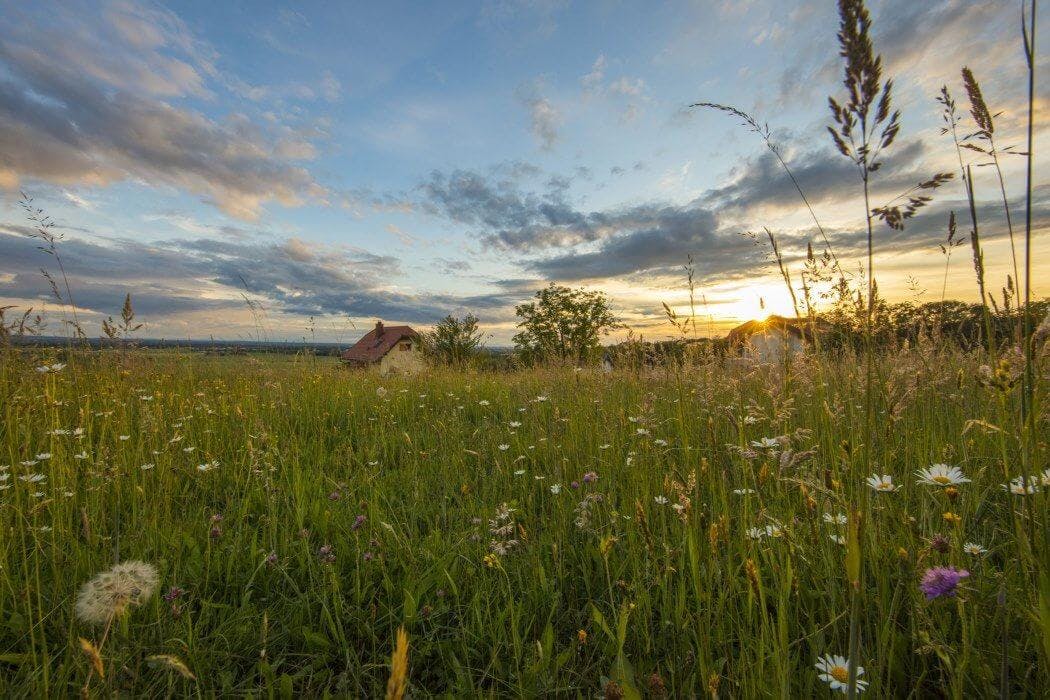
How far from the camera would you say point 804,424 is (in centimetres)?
399

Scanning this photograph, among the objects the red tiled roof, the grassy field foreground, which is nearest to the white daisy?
the grassy field foreground

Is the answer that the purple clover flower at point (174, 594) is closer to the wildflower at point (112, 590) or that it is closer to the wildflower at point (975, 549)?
the wildflower at point (112, 590)

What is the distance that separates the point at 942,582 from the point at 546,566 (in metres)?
1.46

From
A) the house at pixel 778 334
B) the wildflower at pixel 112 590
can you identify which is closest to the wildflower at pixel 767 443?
the house at pixel 778 334

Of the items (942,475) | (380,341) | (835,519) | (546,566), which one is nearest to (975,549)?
(942,475)

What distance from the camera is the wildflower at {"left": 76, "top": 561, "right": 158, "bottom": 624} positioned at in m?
1.53

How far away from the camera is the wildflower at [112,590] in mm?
1533

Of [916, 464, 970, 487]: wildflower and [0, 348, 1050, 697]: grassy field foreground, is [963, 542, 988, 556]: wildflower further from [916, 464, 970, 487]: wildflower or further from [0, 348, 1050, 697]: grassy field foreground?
[916, 464, 970, 487]: wildflower

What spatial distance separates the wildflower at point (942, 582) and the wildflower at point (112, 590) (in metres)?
2.29

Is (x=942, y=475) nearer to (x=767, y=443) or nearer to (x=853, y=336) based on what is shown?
(x=767, y=443)

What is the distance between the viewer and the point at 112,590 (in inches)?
62.1

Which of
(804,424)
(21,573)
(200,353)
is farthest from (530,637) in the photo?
(200,353)

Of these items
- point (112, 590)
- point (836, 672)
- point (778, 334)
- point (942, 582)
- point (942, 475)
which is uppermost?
point (778, 334)

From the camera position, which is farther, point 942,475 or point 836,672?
point 942,475
